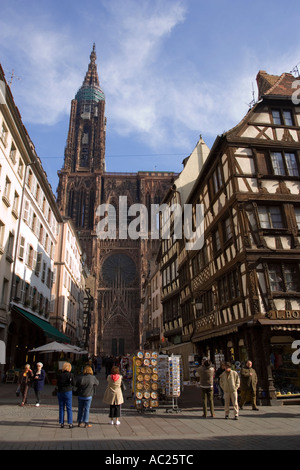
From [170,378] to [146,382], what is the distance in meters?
0.68

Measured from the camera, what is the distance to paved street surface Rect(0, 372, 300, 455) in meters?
5.49

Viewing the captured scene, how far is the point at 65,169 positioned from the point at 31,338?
44.7 m

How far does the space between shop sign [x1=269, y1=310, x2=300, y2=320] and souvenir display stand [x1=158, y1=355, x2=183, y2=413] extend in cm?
318

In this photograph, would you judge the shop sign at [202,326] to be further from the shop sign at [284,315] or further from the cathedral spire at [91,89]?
the cathedral spire at [91,89]

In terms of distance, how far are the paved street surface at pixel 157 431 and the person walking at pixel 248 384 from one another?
0.96 feet

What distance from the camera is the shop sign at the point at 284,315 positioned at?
10766 mm

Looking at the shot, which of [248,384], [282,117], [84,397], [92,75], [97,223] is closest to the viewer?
[84,397]

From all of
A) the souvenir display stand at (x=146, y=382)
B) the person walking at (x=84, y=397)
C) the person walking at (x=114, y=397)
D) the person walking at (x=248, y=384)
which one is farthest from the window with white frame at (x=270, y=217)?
the person walking at (x=84, y=397)

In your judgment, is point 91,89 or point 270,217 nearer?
point 270,217

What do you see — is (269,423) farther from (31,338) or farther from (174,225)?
(31,338)

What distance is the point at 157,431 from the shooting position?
6809 mm

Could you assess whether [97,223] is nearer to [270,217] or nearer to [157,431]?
[270,217]

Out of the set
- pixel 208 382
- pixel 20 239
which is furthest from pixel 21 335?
pixel 208 382

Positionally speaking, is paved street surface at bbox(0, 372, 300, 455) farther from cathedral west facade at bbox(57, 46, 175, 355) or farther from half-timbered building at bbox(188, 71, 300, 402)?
cathedral west facade at bbox(57, 46, 175, 355)
